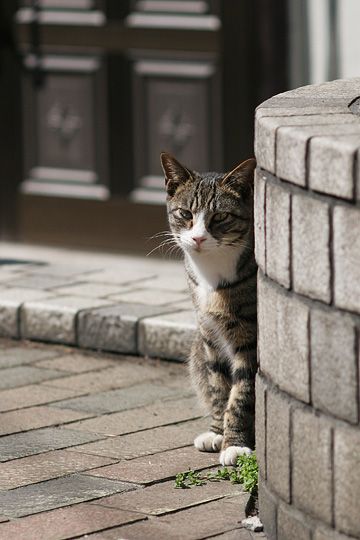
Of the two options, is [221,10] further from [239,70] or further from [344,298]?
[344,298]

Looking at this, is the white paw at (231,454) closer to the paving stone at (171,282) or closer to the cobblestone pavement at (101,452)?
the cobblestone pavement at (101,452)

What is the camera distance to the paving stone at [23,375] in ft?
19.8

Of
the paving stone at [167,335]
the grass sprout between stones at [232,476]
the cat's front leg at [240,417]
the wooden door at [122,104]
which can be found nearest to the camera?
the grass sprout between stones at [232,476]

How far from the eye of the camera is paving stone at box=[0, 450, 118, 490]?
4.66 m

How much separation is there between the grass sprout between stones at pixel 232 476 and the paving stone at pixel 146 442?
315 mm

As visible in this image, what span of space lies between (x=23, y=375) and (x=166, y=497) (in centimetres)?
184

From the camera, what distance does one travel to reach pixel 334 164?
338cm

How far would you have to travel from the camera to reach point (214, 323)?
5098 mm

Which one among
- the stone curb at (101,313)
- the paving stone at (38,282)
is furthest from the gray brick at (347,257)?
the paving stone at (38,282)

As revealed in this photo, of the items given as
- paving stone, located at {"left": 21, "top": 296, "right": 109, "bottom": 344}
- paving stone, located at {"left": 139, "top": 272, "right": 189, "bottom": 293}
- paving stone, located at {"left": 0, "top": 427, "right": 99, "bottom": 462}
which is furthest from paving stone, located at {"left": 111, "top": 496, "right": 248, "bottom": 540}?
paving stone, located at {"left": 139, "top": 272, "right": 189, "bottom": 293}

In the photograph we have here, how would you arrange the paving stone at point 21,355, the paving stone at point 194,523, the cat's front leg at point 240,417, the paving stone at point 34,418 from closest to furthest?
the paving stone at point 194,523
the cat's front leg at point 240,417
the paving stone at point 34,418
the paving stone at point 21,355

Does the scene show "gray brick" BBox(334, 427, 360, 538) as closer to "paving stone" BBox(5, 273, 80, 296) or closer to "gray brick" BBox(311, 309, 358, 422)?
"gray brick" BBox(311, 309, 358, 422)

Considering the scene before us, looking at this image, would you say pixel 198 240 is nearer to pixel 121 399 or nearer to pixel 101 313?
pixel 121 399

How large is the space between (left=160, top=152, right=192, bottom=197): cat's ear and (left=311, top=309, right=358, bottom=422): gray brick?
1.81 meters
